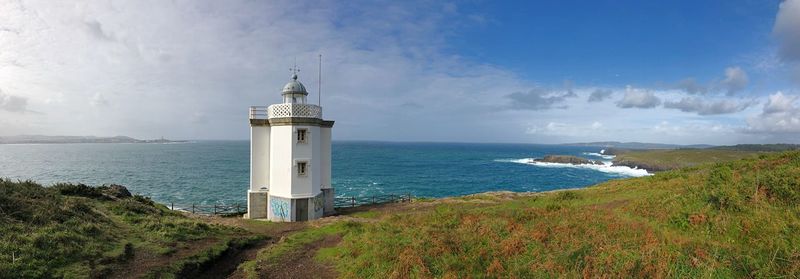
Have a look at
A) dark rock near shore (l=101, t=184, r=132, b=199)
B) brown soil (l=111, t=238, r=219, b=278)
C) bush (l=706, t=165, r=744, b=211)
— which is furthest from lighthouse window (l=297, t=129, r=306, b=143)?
bush (l=706, t=165, r=744, b=211)

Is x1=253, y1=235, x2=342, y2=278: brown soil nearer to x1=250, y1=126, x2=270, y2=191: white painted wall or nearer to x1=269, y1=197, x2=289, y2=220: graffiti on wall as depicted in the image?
x1=269, y1=197, x2=289, y2=220: graffiti on wall

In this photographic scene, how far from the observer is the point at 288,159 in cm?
2427

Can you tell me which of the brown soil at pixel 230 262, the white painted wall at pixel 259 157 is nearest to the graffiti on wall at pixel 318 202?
the white painted wall at pixel 259 157

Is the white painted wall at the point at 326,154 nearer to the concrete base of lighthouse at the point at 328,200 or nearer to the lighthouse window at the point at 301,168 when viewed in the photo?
the concrete base of lighthouse at the point at 328,200

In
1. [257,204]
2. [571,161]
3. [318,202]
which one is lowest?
[571,161]

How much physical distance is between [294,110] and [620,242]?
20.2m

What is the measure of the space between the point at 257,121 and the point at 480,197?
20.3m

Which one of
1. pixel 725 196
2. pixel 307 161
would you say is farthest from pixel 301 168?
pixel 725 196

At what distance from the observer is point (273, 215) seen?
2523 centimetres

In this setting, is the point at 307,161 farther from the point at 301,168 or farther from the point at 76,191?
the point at 76,191

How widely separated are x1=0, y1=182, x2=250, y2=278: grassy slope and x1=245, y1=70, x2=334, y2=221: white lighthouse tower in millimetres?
4768

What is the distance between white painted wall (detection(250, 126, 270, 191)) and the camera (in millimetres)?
26109

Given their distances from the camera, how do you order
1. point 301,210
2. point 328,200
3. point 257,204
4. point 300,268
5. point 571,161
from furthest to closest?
point 571,161
point 328,200
point 257,204
point 301,210
point 300,268

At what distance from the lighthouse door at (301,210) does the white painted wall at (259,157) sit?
3712 millimetres
